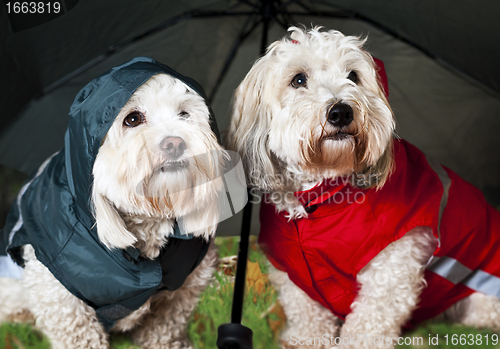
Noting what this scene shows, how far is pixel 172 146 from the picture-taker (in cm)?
145

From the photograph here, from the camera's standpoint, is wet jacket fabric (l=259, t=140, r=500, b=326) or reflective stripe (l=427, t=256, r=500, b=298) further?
reflective stripe (l=427, t=256, r=500, b=298)

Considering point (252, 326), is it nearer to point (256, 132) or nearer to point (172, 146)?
point (256, 132)

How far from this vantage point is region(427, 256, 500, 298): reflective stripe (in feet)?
6.86

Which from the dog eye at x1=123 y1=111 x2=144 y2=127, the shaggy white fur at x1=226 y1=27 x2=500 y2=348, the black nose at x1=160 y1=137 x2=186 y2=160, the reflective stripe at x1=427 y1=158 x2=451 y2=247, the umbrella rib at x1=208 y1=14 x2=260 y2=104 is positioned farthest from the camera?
the umbrella rib at x1=208 y1=14 x2=260 y2=104

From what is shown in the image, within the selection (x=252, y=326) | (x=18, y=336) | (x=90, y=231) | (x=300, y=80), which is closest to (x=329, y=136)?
(x=300, y=80)

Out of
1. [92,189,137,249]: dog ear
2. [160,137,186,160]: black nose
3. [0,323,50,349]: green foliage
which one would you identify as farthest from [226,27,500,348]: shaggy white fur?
[0,323,50,349]: green foliage

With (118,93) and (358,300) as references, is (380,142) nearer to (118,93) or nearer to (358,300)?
(358,300)

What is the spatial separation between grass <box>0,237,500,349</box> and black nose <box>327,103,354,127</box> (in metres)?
0.96

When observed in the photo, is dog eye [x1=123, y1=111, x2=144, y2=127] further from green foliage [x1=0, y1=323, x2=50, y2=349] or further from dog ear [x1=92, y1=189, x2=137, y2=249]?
green foliage [x1=0, y1=323, x2=50, y2=349]

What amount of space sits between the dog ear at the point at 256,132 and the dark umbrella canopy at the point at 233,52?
0.64 ft

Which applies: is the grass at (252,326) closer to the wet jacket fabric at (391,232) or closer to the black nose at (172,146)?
the wet jacket fabric at (391,232)

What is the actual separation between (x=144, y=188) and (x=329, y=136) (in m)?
0.66

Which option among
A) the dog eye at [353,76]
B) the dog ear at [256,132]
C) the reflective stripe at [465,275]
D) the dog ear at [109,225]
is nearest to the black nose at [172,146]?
the dog ear at [109,225]

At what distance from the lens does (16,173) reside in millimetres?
2441
